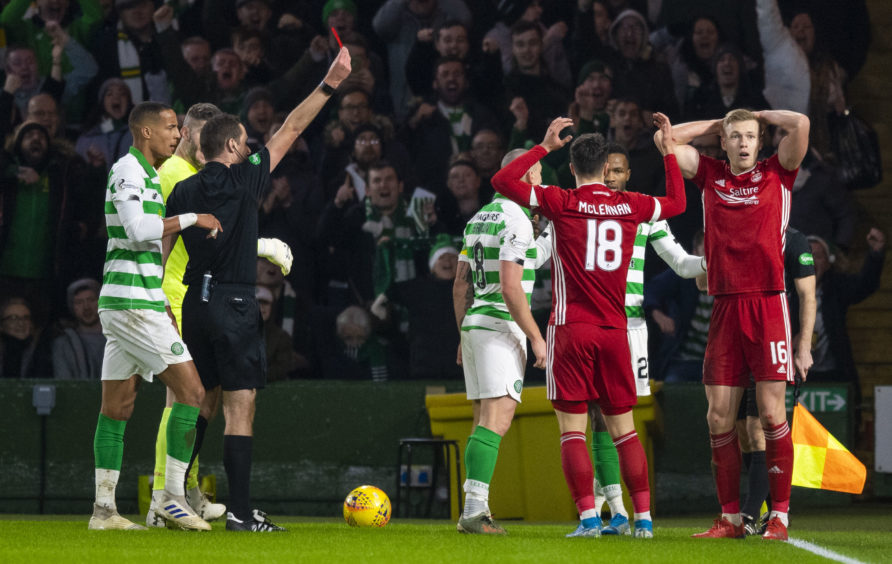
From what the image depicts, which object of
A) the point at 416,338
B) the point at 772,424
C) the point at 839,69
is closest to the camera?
the point at 772,424

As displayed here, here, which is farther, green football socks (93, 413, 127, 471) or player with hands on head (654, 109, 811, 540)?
green football socks (93, 413, 127, 471)

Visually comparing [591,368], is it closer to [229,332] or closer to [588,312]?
[588,312]

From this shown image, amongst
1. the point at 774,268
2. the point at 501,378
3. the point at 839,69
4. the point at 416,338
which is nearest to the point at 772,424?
the point at 774,268

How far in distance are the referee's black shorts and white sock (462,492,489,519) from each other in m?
1.27

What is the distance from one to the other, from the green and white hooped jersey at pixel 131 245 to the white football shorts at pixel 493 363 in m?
1.73

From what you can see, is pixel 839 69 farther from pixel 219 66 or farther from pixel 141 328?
pixel 141 328

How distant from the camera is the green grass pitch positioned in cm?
497

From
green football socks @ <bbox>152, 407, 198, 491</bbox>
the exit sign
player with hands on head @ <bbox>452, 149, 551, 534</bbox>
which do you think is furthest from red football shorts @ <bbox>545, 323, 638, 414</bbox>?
the exit sign

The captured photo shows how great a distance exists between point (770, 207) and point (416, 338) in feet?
17.3

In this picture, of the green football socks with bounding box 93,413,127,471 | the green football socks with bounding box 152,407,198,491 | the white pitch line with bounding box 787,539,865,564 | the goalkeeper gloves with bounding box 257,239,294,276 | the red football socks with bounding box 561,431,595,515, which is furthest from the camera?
the green football socks with bounding box 152,407,198,491

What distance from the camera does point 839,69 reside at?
39.2 feet

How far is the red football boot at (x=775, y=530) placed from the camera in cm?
626

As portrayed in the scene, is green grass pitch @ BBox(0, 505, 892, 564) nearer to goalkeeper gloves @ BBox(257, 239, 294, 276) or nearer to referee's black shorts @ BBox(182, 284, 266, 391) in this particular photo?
referee's black shorts @ BBox(182, 284, 266, 391)

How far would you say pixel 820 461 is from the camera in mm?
7457
